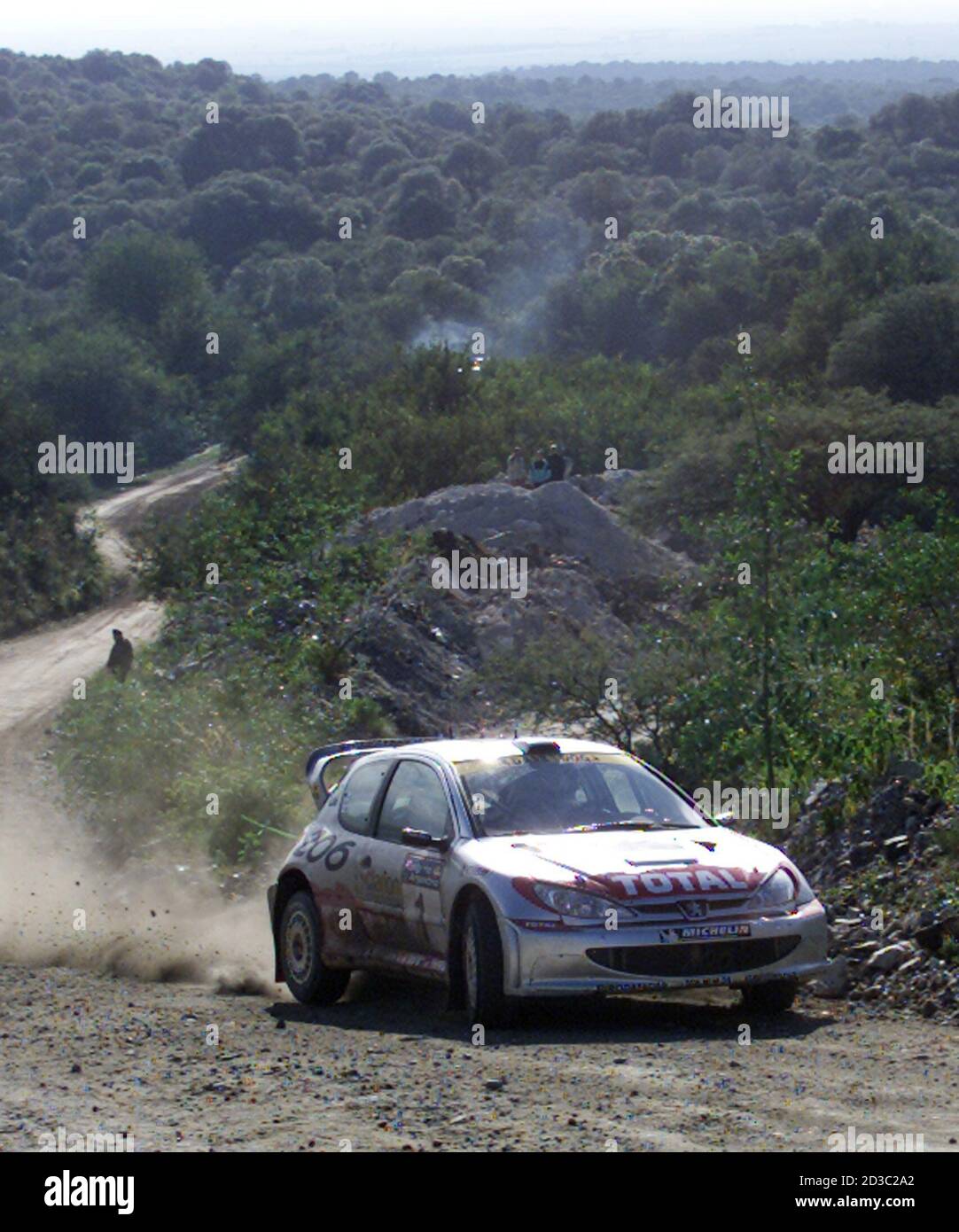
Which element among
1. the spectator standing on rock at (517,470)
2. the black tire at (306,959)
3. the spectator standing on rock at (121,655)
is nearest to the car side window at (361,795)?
the black tire at (306,959)

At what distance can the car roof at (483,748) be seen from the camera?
9.10m

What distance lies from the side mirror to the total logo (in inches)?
35.9

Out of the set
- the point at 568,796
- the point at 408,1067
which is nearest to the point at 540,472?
the point at 568,796

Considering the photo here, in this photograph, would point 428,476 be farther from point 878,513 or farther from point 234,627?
point 234,627

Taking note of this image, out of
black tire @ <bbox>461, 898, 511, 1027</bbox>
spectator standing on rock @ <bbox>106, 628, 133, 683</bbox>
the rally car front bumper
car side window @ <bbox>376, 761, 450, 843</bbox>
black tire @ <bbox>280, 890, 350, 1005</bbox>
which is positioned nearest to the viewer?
the rally car front bumper

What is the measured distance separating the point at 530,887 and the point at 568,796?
1.07 m

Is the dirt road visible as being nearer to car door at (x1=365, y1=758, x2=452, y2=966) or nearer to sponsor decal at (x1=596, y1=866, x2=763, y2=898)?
car door at (x1=365, y1=758, x2=452, y2=966)

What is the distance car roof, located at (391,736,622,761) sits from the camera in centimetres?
910

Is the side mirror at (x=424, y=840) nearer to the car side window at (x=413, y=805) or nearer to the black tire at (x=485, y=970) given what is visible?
the car side window at (x=413, y=805)

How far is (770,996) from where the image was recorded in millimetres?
8289

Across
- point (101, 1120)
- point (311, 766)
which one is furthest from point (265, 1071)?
point (311, 766)

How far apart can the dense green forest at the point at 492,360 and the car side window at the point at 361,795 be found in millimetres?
3407

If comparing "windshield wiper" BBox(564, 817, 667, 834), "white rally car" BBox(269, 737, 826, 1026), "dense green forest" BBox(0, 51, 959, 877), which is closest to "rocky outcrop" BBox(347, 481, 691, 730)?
"dense green forest" BBox(0, 51, 959, 877)

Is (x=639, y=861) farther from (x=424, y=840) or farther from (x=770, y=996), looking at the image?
(x=424, y=840)
